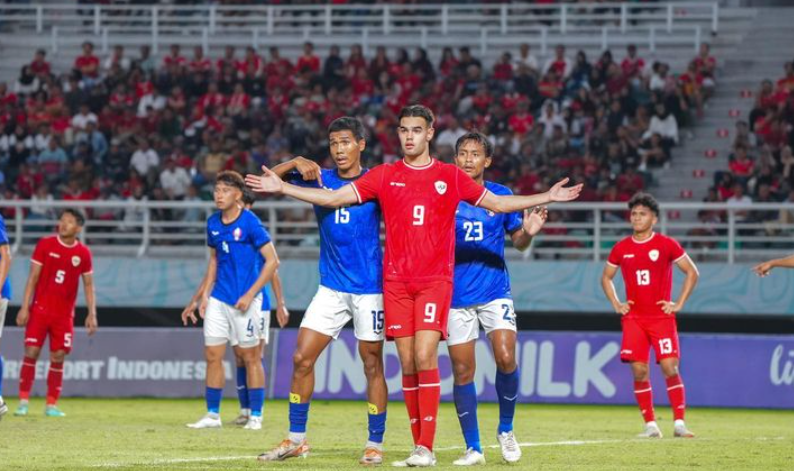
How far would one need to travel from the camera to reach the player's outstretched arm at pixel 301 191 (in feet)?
32.9

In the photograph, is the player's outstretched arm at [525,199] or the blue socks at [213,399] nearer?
the player's outstretched arm at [525,199]

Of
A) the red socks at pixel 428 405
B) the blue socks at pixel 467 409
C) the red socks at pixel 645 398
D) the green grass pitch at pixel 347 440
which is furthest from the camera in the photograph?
the red socks at pixel 645 398

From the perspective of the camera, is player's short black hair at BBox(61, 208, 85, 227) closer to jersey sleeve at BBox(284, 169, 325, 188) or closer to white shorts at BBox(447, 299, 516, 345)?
jersey sleeve at BBox(284, 169, 325, 188)

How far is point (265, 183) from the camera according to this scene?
32.9 ft

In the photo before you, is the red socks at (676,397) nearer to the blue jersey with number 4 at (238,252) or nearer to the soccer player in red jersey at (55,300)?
the blue jersey with number 4 at (238,252)

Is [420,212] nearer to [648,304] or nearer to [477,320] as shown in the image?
[477,320]

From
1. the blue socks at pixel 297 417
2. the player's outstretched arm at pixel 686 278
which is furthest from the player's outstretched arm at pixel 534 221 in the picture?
the player's outstretched arm at pixel 686 278

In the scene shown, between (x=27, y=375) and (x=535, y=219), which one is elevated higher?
(x=535, y=219)

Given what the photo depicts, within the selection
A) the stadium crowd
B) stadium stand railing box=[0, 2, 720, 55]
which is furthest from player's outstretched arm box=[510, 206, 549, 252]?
stadium stand railing box=[0, 2, 720, 55]

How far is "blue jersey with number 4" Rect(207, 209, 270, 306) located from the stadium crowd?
38.4 ft

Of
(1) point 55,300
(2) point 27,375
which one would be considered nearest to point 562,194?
(1) point 55,300

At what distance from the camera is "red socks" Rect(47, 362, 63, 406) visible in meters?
16.4

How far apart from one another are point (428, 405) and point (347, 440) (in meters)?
3.04

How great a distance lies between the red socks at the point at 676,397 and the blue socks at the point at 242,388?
443 centimetres
